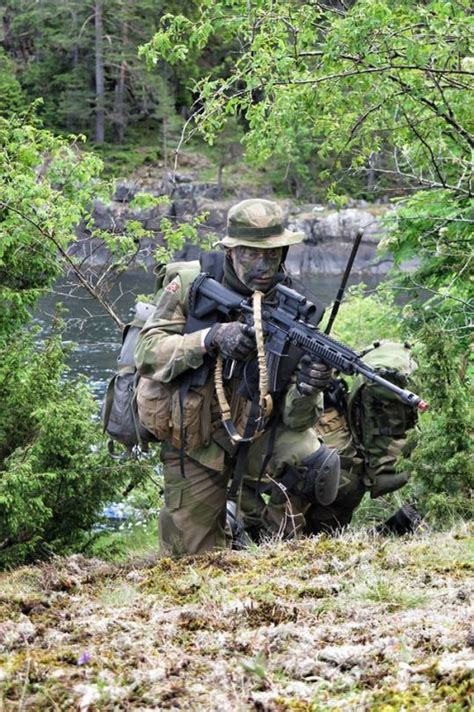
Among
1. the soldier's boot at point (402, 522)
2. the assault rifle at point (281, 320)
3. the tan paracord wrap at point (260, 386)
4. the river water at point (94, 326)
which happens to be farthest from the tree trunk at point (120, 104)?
the tan paracord wrap at point (260, 386)

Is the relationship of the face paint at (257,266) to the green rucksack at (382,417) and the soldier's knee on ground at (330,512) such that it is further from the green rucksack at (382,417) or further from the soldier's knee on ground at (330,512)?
the soldier's knee on ground at (330,512)

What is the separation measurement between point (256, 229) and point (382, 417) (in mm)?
1888

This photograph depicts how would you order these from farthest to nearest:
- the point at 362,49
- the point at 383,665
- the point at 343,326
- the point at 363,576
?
the point at 343,326 < the point at 362,49 < the point at 363,576 < the point at 383,665

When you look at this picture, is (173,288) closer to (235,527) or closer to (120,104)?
(235,527)

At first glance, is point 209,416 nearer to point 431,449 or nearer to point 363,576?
point 431,449

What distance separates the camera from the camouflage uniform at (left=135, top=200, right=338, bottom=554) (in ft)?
19.8

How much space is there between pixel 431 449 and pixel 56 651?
3.41 metres

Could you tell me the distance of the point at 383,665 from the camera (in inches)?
127

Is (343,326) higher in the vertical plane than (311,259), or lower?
higher

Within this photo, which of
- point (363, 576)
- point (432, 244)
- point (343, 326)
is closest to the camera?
point (363, 576)

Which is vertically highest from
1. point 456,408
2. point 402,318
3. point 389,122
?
point 389,122

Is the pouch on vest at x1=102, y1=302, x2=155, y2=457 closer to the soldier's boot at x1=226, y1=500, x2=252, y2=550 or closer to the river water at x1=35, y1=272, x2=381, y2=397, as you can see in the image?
the soldier's boot at x1=226, y1=500, x2=252, y2=550

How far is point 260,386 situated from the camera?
597 centimetres

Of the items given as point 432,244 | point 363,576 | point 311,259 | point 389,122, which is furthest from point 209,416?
point 311,259
